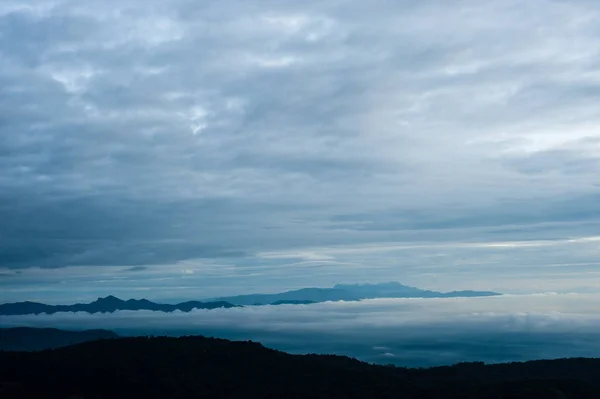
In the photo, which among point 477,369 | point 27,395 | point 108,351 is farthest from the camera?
point 477,369

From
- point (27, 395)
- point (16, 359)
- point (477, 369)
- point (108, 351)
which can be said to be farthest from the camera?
point (477, 369)

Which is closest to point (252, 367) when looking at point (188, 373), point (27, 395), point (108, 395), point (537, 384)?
point (188, 373)

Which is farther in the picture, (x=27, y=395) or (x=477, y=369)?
(x=477, y=369)

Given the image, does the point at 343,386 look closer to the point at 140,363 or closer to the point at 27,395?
the point at 140,363

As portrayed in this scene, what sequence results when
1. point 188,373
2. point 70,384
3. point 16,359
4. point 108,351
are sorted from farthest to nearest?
point 108,351 → point 16,359 → point 188,373 → point 70,384

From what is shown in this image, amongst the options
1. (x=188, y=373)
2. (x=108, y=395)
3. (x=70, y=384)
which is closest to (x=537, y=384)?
(x=188, y=373)

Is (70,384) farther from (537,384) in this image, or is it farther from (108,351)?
(537,384)
